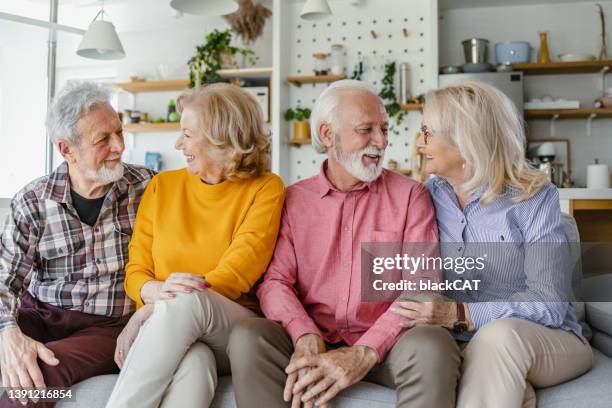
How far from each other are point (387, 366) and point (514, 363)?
0.33 metres

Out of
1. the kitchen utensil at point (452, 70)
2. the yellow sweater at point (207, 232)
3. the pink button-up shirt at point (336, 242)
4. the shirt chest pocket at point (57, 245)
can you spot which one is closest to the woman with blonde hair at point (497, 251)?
the pink button-up shirt at point (336, 242)

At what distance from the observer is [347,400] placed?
152 cm

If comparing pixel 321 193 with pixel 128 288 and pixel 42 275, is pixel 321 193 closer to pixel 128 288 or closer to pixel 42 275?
pixel 128 288

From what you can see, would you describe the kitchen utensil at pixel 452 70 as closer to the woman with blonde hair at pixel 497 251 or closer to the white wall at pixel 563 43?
the white wall at pixel 563 43

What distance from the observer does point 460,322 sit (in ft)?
5.54

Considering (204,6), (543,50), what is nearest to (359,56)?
A: (543,50)

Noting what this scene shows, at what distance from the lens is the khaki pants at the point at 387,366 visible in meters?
1.40

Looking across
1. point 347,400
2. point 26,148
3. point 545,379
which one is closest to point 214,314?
point 347,400

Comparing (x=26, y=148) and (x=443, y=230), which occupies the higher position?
(x=26, y=148)

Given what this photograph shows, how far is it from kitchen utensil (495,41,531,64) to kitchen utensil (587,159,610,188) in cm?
105

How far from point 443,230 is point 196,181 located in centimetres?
83

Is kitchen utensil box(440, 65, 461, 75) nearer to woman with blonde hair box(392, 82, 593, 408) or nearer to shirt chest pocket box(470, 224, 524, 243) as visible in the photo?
woman with blonde hair box(392, 82, 593, 408)

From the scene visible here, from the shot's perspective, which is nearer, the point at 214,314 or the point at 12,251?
the point at 214,314

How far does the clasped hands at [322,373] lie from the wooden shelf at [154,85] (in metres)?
4.53
